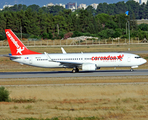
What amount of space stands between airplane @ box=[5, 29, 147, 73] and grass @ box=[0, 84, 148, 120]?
12.0m

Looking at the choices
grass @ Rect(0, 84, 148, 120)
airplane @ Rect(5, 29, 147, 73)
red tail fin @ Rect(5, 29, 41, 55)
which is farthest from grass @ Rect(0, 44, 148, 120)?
red tail fin @ Rect(5, 29, 41, 55)

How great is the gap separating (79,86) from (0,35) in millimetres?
102537

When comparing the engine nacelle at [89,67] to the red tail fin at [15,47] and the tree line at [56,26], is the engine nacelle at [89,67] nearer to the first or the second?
the red tail fin at [15,47]

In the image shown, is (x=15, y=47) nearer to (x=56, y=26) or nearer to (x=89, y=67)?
(x=89, y=67)

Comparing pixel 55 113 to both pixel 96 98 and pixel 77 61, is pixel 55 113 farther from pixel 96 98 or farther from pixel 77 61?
pixel 77 61

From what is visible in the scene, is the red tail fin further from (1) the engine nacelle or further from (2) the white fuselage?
(1) the engine nacelle

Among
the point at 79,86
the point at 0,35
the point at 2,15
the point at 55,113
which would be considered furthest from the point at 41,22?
the point at 55,113

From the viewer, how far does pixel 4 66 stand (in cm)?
5672

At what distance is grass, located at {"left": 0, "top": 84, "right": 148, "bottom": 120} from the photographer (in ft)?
63.9

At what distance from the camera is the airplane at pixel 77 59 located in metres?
41.5

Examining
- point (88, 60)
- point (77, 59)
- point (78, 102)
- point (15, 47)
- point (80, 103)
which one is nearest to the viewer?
point (80, 103)

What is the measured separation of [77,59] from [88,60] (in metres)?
1.67

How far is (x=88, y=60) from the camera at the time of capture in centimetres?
4188

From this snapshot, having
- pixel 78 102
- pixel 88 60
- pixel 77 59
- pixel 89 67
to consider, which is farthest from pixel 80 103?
pixel 77 59
